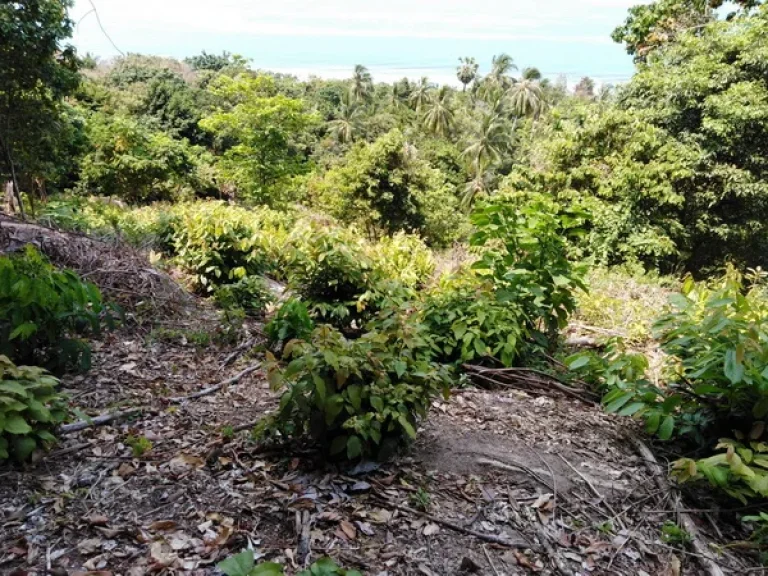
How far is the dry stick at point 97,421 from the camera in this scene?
93.4 inches

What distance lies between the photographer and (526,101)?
38312mm

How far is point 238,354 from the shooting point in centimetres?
379

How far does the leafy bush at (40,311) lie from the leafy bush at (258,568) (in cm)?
166

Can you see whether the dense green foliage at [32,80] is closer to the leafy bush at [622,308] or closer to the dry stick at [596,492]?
the leafy bush at [622,308]

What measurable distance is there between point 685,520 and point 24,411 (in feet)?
8.88

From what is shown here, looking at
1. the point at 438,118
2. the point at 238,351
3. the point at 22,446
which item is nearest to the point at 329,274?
the point at 238,351

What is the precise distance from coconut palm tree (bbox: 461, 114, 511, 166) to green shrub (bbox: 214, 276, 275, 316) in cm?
2840

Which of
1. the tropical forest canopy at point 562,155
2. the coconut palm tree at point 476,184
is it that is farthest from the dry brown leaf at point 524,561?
the coconut palm tree at point 476,184

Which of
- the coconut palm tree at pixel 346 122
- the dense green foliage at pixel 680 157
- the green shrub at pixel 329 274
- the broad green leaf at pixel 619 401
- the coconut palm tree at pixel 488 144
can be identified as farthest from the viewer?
the coconut palm tree at pixel 346 122

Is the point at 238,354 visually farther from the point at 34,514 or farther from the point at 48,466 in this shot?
the point at 34,514

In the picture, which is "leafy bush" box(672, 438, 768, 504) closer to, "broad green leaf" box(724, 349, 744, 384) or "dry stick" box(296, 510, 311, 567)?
"broad green leaf" box(724, 349, 744, 384)

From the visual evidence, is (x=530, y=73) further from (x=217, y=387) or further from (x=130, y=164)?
(x=217, y=387)

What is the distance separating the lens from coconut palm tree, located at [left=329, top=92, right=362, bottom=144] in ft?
117

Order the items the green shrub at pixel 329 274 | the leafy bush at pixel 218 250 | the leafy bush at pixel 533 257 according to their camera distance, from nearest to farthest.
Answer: the leafy bush at pixel 533 257, the green shrub at pixel 329 274, the leafy bush at pixel 218 250
